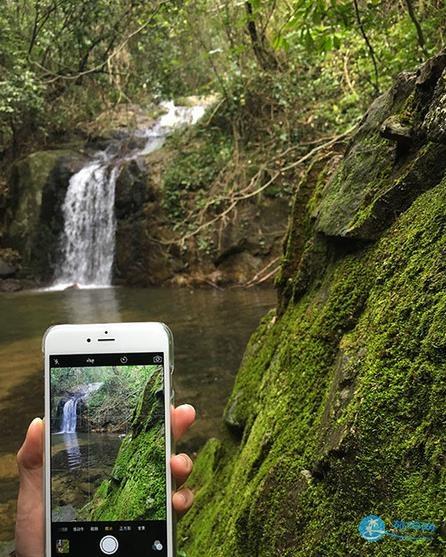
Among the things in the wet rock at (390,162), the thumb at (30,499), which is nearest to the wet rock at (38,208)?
the wet rock at (390,162)

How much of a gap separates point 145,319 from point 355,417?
989cm

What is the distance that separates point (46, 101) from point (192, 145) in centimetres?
674

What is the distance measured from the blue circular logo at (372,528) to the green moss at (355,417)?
0.02 metres

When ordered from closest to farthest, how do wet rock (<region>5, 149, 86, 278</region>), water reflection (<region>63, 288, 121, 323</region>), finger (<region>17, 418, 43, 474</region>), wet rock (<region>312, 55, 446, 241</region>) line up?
finger (<region>17, 418, 43, 474</region>) < wet rock (<region>312, 55, 446, 241</region>) < water reflection (<region>63, 288, 121, 323</region>) < wet rock (<region>5, 149, 86, 278</region>)

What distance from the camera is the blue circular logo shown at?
1.39 metres

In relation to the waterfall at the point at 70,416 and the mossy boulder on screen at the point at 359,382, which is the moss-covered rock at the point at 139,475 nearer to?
the waterfall at the point at 70,416

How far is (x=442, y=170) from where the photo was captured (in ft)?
6.56

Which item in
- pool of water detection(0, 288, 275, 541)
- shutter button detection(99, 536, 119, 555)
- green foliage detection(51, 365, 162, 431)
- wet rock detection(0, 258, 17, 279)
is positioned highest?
green foliage detection(51, 365, 162, 431)

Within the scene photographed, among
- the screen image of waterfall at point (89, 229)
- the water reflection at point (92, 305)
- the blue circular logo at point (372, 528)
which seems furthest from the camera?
the screen image of waterfall at point (89, 229)

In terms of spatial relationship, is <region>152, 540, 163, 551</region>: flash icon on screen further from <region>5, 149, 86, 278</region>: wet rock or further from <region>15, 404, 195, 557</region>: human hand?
<region>5, 149, 86, 278</region>: wet rock

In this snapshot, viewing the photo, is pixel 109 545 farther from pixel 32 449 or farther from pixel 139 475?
pixel 32 449

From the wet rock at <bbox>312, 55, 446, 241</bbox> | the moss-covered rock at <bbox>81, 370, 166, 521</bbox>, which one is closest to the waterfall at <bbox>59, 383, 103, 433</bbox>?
the moss-covered rock at <bbox>81, 370, 166, 521</bbox>

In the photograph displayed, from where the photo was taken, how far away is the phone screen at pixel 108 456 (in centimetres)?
161

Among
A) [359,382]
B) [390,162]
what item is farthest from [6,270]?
[359,382]
